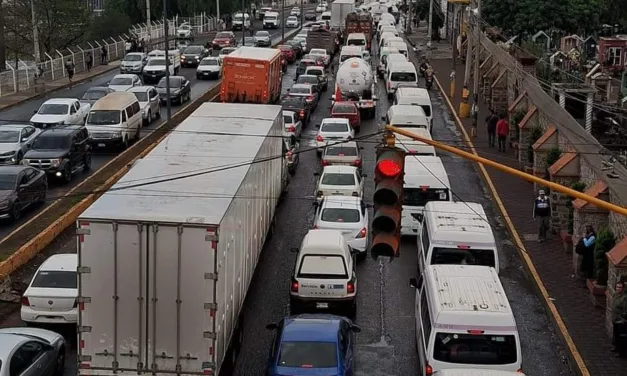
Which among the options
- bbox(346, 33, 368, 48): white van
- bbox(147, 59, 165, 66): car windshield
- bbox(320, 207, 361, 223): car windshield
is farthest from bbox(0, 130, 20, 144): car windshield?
bbox(346, 33, 368, 48): white van

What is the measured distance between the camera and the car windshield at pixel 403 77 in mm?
52500

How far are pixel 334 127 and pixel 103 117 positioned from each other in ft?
28.5

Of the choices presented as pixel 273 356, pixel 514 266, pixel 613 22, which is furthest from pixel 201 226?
pixel 613 22

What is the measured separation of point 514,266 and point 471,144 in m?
15.7

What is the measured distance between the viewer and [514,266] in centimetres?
2514

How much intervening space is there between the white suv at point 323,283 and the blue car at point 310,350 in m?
3.28

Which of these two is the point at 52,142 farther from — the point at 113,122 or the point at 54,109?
the point at 54,109

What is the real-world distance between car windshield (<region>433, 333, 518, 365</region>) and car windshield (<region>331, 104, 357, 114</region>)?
27391 mm

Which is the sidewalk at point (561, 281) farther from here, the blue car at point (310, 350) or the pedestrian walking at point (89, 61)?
the pedestrian walking at point (89, 61)

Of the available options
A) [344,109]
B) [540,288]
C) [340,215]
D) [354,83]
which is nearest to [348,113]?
[344,109]

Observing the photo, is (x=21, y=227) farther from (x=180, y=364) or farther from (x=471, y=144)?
(x=471, y=144)

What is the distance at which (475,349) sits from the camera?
52.3ft

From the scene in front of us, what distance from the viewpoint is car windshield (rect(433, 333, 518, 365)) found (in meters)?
15.9

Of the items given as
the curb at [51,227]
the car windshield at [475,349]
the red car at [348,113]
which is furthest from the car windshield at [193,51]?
the car windshield at [475,349]
